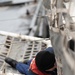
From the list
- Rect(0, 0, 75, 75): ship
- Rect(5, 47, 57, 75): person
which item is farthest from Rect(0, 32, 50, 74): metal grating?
Rect(5, 47, 57, 75): person

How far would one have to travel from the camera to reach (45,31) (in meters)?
3.68

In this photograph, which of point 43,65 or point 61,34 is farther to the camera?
point 43,65

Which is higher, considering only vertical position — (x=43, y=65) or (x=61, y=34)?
(x=61, y=34)

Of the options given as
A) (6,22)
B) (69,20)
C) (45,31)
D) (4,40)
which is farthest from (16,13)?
(69,20)

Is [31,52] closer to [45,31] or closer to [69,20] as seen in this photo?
[45,31]

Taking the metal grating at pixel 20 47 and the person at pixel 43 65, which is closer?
the person at pixel 43 65

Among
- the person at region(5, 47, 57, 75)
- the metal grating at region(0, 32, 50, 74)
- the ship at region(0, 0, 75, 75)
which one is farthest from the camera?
the metal grating at region(0, 32, 50, 74)

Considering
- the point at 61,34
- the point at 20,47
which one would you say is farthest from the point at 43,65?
the point at 20,47

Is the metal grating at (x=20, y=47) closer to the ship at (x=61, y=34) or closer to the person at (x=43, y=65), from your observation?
the ship at (x=61, y=34)

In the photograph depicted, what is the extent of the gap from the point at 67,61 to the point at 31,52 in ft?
5.20

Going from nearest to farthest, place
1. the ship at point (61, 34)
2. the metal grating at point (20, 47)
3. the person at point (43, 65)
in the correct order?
the ship at point (61, 34), the person at point (43, 65), the metal grating at point (20, 47)

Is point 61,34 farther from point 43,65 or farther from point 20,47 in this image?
point 20,47

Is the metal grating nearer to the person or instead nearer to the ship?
the ship

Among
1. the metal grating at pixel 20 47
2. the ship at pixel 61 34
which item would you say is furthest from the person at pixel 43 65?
the metal grating at pixel 20 47
